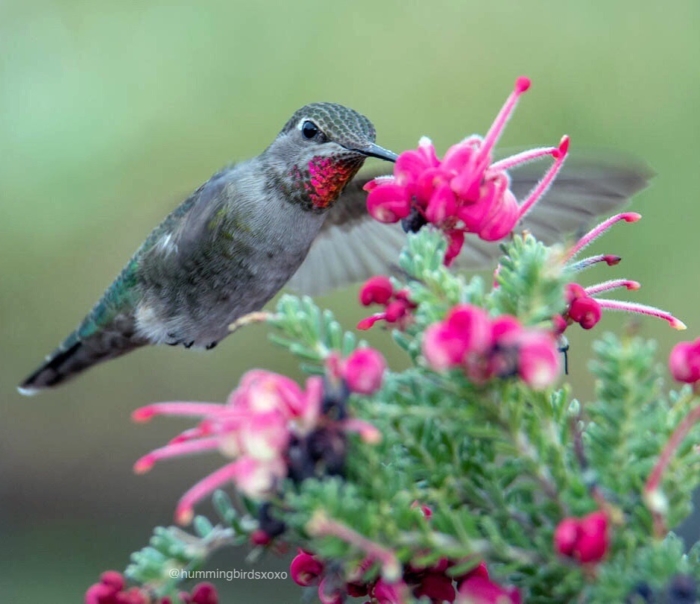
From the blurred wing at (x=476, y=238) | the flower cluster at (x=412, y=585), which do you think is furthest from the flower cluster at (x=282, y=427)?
the blurred wing at (x=476, y=238)

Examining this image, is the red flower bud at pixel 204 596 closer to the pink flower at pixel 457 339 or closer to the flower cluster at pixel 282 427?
the flower cluster at pixel 282 427

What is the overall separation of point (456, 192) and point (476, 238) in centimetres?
107

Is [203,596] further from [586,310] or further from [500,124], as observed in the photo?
[500,124]

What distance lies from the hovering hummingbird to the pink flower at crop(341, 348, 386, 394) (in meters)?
0.98

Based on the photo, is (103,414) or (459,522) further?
(103,414)

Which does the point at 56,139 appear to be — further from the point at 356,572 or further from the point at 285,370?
the point at 356,572

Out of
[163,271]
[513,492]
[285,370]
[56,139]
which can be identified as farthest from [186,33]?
[513,492]

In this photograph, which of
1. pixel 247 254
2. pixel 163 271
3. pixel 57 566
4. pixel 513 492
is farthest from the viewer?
pixel 57 566

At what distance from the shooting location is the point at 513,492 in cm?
98

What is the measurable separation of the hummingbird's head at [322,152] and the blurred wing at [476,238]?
230 mm

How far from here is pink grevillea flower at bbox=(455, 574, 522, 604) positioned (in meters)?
0.92

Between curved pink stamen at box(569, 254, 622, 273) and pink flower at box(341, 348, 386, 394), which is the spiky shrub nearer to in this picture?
pink flower at box(341, 348, 386, 394)

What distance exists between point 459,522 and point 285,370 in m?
3.99

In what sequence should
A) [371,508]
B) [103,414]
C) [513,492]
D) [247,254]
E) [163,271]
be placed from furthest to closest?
[103,414], [163,271], [247,254], [513,492], [371,508]
